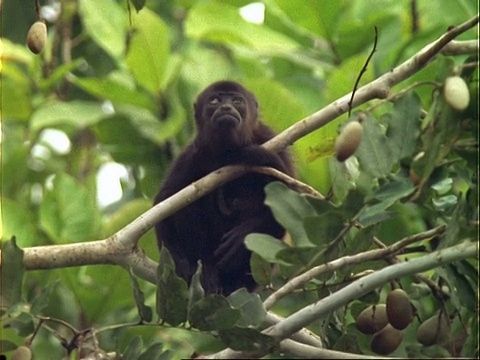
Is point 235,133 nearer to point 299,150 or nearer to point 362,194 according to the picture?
point 299,150

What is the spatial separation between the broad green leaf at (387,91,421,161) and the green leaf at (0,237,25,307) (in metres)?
1.13

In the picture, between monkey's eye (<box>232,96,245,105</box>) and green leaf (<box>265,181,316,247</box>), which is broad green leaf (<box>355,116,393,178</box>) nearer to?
green leaf (<box>265,181,316,247</box>)

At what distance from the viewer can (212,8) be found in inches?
237

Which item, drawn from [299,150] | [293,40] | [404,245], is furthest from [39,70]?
A: [404,245]

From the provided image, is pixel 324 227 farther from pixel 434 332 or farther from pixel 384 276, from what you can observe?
pixel 434 332

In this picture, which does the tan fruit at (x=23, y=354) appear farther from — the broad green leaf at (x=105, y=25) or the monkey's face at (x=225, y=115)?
the broad green leaf at (x=105, y=25)

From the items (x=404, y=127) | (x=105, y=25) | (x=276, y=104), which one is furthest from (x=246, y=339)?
(x=105, y=25)

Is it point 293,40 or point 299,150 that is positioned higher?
point 293,40

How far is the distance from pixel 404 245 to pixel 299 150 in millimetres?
2357

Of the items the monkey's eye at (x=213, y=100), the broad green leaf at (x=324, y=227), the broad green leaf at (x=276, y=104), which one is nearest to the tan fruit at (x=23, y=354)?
the broad green leaf at (x=324, y=227)

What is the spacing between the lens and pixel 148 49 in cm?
588

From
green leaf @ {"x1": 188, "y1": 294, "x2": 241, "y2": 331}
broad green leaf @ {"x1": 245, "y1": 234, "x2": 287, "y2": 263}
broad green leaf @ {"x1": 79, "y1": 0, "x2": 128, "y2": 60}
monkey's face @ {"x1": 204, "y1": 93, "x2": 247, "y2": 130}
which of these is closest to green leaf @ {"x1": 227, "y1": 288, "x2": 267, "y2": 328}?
green leaf @ {"x1": 188, "y1": 294, "x2": 241, "y2": 331}

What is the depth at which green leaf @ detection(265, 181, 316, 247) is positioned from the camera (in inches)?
116

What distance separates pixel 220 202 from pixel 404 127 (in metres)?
2.12
